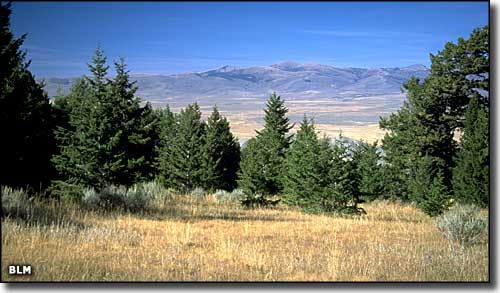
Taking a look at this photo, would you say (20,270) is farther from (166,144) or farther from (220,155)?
(220,155)

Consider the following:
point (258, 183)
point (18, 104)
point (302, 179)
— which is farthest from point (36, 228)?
point (258, 183)

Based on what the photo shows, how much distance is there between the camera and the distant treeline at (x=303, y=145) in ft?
20.3

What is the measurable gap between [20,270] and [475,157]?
616cm

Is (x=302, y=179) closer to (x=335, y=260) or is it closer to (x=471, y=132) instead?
(x=471, y=132)

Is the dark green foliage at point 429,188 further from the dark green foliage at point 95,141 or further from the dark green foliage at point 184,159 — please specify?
the dark green foliage at point 184,159

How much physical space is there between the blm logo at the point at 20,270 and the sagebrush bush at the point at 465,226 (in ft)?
17.7

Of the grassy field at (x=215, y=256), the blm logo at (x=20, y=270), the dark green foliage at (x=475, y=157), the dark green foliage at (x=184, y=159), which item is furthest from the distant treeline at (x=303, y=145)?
the dark green foliage at (x=184, y=159)

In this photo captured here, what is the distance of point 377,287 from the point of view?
453 cm

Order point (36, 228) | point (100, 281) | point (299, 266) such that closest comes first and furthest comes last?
point (100, 281), point (299, 266), point (36, 228)

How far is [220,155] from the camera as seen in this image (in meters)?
27.2

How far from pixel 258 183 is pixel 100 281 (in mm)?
11726

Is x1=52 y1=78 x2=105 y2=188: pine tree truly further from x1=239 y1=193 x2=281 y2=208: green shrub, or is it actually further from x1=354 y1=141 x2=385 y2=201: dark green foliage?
x1=354 y1=141 x2=385 y2=201: dark green foliage

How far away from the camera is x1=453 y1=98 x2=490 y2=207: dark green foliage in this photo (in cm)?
600

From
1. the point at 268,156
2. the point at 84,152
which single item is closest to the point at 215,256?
the point at 84,152
